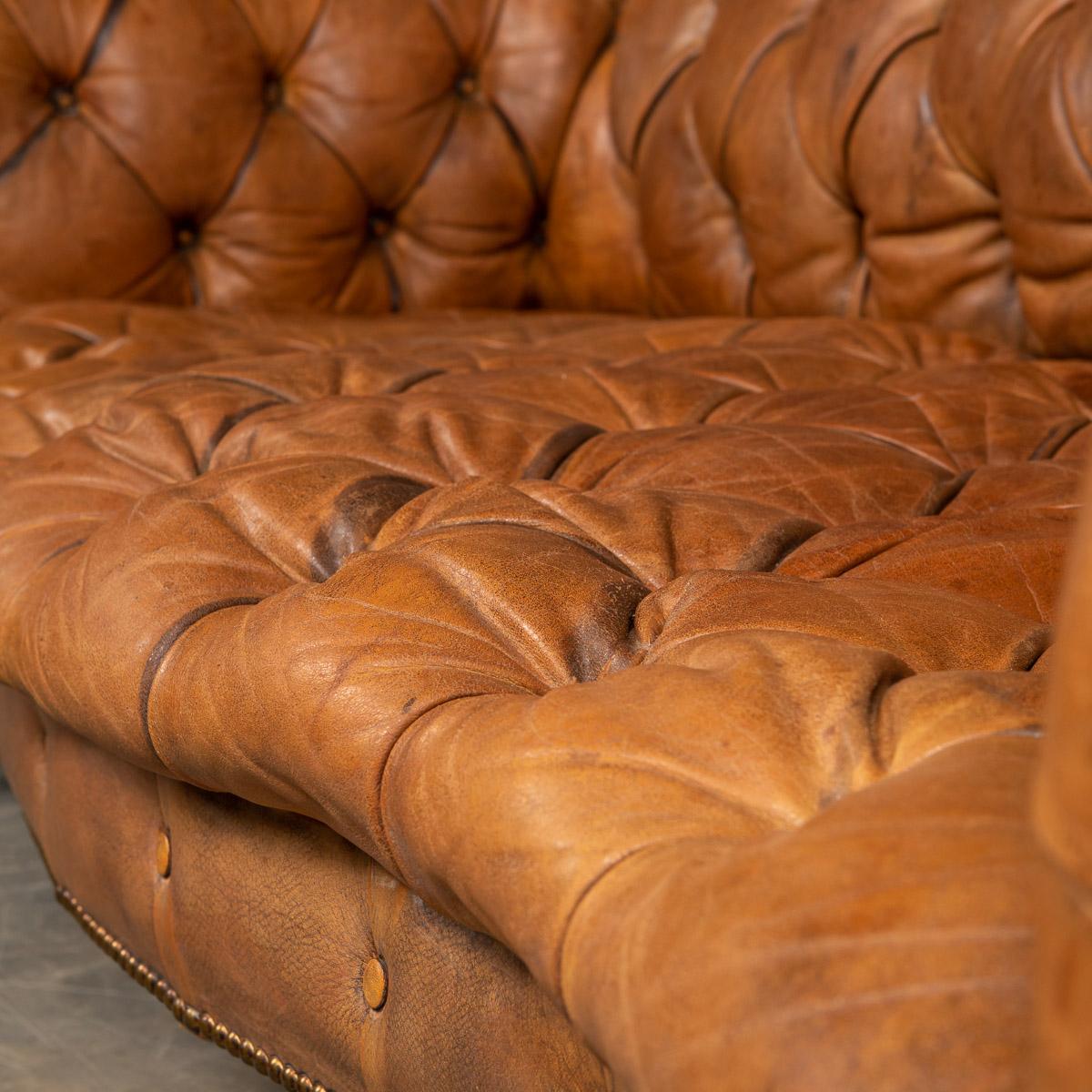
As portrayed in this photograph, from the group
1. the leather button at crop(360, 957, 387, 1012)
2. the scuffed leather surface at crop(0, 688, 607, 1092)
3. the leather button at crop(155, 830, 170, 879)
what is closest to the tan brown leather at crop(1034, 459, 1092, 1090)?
the scuffed leather surface at crop(0, 688, 607, 1092)

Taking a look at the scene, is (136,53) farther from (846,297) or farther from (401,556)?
(401,556)

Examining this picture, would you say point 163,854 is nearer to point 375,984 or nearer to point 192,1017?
point 192,1017

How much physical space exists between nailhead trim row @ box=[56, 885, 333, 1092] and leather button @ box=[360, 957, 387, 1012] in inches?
3.4

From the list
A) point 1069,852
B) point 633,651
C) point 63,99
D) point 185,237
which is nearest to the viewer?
point 1069,852

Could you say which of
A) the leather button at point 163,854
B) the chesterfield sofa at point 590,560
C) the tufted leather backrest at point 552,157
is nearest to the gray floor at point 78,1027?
the chesterfield sofa at point 590,560

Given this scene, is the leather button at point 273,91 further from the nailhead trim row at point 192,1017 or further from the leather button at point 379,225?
the nailhead trim row at point 192,1017

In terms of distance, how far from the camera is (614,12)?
76.5 inches

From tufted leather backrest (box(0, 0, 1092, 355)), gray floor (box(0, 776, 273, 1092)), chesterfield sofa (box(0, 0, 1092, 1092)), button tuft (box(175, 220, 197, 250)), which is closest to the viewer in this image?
chesterfield sofa (box(0, 0, 1092, 1092))

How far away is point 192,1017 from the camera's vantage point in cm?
84

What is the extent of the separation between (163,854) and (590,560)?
1.19ft

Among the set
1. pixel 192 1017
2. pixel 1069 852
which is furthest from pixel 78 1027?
pixel 1069 852

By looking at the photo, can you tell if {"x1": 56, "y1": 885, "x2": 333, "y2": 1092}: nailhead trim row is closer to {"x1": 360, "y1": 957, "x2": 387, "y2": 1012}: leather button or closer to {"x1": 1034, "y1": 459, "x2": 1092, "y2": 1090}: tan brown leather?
{"x1": 360, "y1": 957, "x2": 387, "y2": 1012}: leather button

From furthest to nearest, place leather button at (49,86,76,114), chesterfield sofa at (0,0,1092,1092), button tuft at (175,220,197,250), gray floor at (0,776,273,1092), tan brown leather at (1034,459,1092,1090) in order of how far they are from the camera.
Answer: button tuft at (175,220,197,250) → leather button at (49,86,76,114) → gray floor at (0,776,273,1092) → chesterfield sofa at (0,0,1092,1092) → tan brown leather at (1034,459,1092,1090)

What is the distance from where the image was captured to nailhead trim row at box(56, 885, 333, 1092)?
30.0 inches
